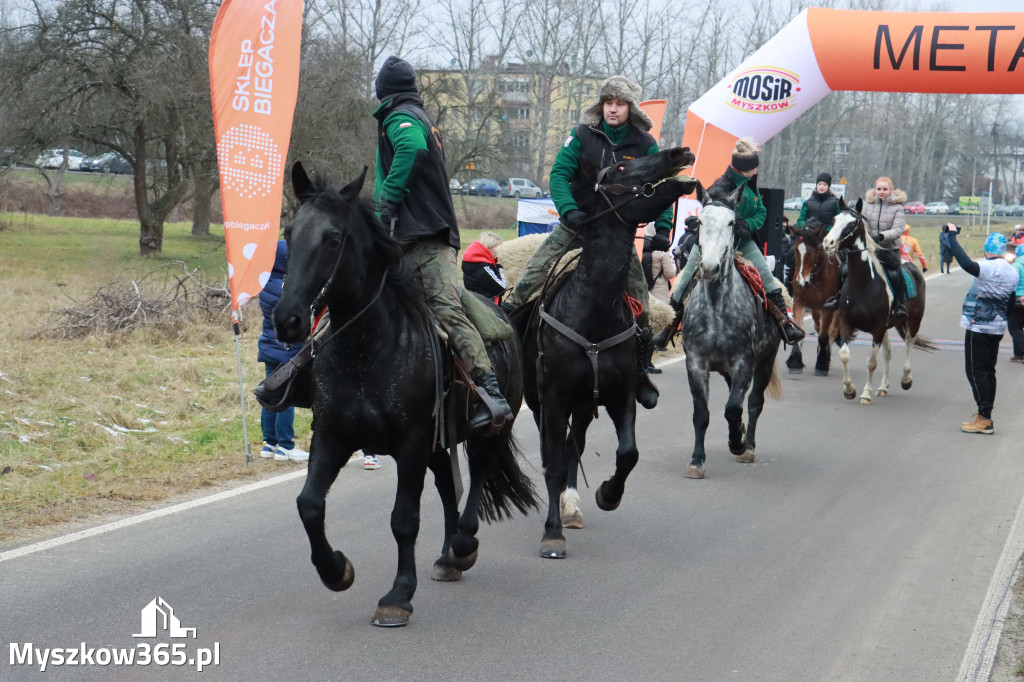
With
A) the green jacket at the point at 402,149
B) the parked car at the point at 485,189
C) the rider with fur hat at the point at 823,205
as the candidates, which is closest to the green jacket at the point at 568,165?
the green jacket at the point at 402,149

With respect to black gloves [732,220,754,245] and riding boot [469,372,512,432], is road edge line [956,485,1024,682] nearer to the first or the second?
riding boot [469,372,512,432]

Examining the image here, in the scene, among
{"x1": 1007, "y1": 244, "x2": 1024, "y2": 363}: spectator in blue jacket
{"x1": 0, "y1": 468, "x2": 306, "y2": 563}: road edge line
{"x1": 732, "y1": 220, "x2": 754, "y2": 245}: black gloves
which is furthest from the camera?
{"x1": 1007, "y1": 244, "x2": 1024, "y2": 363}: spectator in blue jacket

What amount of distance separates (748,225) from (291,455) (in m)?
4.59

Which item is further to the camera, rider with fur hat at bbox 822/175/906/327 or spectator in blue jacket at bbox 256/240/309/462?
rider with fur hat at bbox 822/175/906/327

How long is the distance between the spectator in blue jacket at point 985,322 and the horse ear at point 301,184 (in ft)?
25.9

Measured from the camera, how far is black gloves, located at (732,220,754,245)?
958 cm

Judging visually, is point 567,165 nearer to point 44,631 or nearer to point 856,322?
point 44,631

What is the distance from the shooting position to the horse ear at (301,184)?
5.04 meters

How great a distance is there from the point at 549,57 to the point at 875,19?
139 feet

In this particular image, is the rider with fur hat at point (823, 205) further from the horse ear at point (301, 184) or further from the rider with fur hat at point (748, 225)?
the horse ear at point (301, 184)

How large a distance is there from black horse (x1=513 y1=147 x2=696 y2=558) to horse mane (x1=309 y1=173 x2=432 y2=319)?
56.7 inches

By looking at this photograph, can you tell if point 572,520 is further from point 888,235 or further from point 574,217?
point 888,235

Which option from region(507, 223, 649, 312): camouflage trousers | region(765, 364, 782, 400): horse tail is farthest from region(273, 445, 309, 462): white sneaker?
region(765, 364, 782, 400): horse tail

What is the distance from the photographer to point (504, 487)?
22.2 feet
